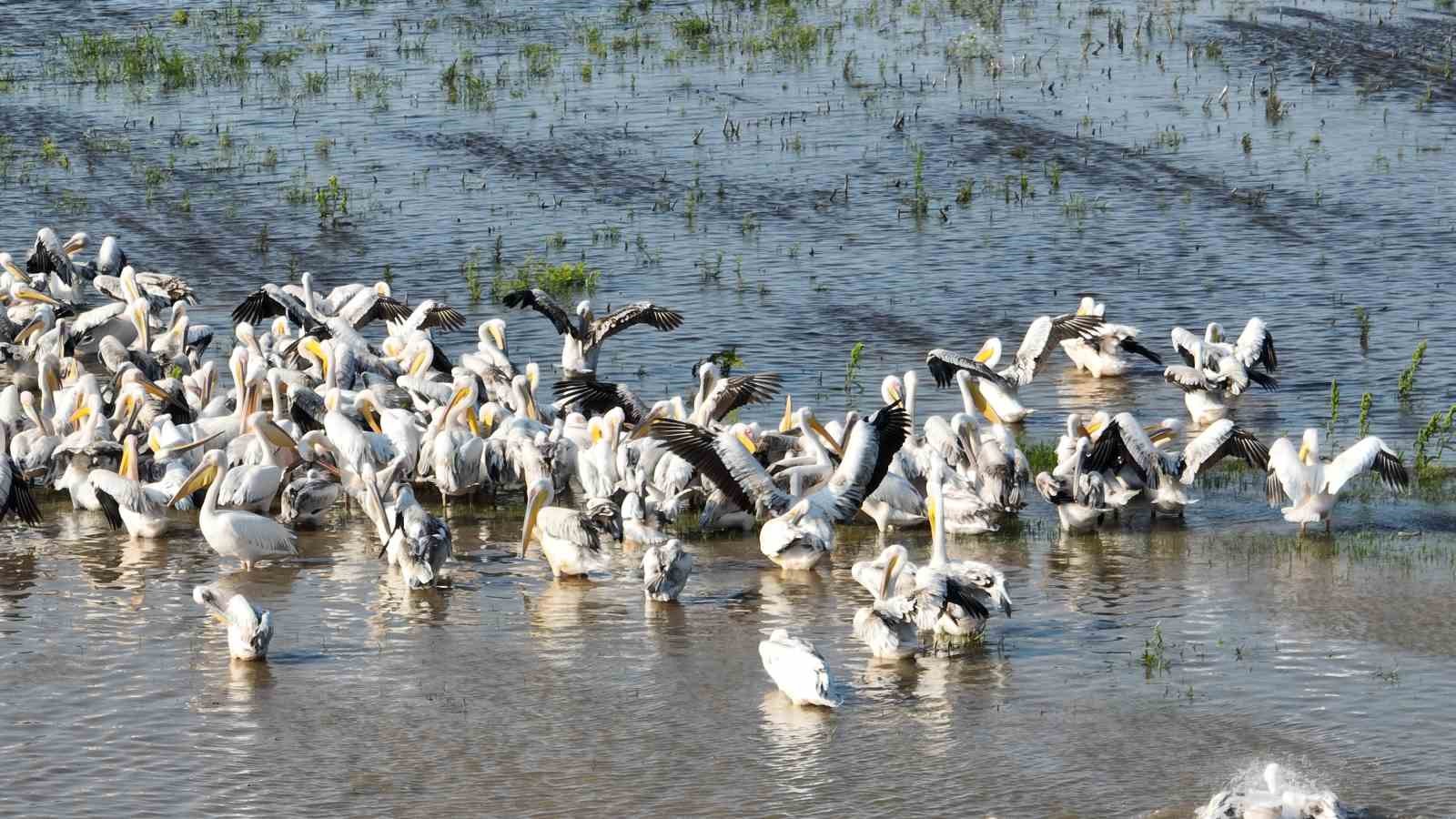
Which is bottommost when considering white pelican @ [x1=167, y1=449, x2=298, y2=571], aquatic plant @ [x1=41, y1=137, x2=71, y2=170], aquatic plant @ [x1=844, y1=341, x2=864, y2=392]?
white pelican @ [x1=167, y1=449, x2=298, y2=571]

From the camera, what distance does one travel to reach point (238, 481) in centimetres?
1179

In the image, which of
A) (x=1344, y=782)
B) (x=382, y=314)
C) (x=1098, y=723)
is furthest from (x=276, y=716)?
(x=382, y=314)

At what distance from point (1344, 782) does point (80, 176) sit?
1890 cm

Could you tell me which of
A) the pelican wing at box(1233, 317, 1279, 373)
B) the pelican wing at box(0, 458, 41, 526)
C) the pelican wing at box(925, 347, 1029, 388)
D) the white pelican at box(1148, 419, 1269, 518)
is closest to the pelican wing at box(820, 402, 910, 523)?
Answer: the white pelican at box(1148, 419, 1269, 518)

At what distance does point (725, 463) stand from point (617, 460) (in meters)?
1.06

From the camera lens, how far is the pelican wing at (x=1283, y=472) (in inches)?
456

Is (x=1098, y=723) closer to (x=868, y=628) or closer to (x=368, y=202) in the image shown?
(x=868, y=628)

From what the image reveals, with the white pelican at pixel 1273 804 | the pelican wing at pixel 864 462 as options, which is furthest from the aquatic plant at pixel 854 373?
the white pelican at pixel 1273 804

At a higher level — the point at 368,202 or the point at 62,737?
the point at 368,202

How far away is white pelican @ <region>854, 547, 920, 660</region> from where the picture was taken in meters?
9.46

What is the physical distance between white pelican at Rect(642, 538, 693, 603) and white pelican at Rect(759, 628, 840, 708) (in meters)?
1.41

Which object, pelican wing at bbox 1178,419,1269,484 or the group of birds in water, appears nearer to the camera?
the group of birds in water

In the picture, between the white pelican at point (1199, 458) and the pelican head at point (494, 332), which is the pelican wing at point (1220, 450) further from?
the pelican head at point (494, 332)

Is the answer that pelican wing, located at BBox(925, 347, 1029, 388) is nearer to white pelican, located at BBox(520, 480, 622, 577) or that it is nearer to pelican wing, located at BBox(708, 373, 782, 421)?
pelican wing, located at BBox(708, 373, 782, 421)
